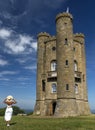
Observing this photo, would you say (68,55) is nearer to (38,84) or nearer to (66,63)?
(66,63)

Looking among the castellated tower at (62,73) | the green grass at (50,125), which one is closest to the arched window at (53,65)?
the castellated tower at (62,73)

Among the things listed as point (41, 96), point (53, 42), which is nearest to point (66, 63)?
point (53, 42)

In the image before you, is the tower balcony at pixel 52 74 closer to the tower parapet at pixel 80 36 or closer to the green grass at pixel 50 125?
the tower parapet at pixel 80 36

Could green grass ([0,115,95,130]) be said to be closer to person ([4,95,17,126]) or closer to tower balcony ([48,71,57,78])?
person ([4,95,17,126])

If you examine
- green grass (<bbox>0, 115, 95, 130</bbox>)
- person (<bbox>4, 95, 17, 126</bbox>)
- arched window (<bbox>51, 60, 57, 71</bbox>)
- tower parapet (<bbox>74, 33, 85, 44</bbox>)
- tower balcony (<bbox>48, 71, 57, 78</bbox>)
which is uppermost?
tower parapet (<bbox>74, 33, 85, 44</bbox>)

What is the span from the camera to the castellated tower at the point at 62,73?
1363 inches

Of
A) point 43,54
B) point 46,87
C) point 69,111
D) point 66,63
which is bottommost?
point 69,111

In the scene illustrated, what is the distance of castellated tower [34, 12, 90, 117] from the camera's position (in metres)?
34.6

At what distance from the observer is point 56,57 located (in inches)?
1486

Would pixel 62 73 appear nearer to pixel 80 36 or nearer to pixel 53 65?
pixel 53 65

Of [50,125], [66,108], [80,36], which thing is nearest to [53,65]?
[66,108]

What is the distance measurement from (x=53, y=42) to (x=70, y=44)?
4.55 m

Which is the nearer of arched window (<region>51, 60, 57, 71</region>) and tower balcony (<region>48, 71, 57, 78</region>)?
tower balcony (<region>48, 71, 57, 78</region>)

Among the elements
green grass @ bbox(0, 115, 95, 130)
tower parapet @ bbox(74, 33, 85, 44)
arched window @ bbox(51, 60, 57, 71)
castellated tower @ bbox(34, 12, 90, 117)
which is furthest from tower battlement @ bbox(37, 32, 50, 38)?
green grass @ bbox(0, 115, 95, 130)
